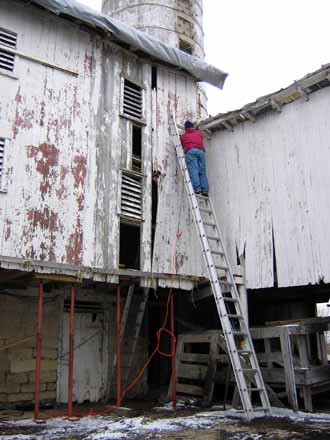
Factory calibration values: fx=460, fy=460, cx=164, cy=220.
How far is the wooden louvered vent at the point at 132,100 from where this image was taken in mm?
11391

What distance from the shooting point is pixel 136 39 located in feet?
36.7

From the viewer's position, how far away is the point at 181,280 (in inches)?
428

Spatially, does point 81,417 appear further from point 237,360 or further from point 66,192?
point 66,192

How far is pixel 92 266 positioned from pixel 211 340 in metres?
3.34

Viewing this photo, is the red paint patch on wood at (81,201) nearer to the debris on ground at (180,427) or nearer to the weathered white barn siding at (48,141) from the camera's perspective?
the weathered white barn siding at (48,141)

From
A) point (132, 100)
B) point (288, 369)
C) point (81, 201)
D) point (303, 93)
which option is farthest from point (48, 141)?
point (288, 369)

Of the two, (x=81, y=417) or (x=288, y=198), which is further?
(x=288, y=198)

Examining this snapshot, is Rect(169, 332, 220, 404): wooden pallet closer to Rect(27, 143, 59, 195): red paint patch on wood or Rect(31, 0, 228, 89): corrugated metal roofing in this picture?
Rect(27, 143, 59, 195): red paint patch on wood

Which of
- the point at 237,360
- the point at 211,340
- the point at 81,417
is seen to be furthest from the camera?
the point at 211,340

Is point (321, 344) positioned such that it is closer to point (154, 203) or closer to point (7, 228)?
point (154, 203)

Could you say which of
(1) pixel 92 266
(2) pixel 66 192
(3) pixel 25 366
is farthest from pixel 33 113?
(3) pixel 25 366

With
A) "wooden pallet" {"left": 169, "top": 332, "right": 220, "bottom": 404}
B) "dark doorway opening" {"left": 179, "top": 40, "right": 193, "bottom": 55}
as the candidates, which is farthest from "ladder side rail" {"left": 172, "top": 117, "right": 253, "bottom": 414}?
"dark doorway opening" {"left": 179, "top": 40, "right": 193, "bottom": 55}

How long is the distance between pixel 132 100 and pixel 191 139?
5.91 ft

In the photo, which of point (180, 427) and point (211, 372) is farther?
point (211, 372)
